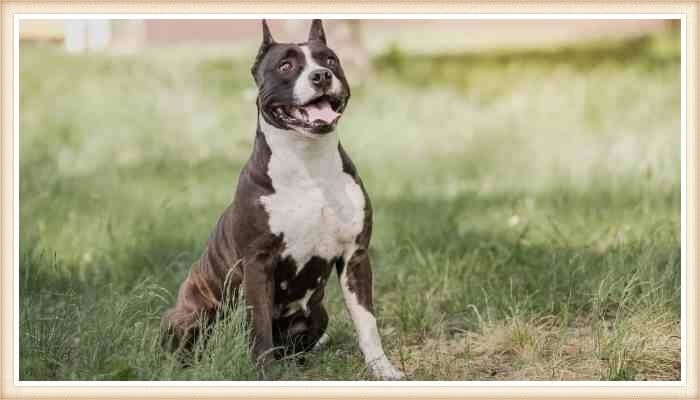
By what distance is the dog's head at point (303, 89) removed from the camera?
4.08 meters

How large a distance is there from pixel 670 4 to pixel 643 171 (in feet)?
10.3

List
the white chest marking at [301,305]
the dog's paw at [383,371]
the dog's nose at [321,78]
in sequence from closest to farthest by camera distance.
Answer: the dog's nose at [321,78] < the dog's paw at [383,371] < the white chest marking at [301,305]

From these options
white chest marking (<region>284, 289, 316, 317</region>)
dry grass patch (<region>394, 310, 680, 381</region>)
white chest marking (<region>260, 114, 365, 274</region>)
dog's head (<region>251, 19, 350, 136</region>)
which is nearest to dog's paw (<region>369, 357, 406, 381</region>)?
dry grass patch (<region>394, 310, 680, 381</region>)

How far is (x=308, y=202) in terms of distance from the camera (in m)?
4.19

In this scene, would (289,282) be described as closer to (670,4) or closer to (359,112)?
(670,4)

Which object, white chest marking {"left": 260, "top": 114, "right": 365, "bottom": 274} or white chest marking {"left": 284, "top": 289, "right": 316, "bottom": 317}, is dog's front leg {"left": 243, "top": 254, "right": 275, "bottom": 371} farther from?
white chest marking {"left": 284, "top": 289, "right": 316, "bottom": 317}

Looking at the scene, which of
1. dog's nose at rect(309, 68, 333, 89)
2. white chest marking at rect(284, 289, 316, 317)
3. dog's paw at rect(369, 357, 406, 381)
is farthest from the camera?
white chest marking at rect(284, 289, 316, 317)

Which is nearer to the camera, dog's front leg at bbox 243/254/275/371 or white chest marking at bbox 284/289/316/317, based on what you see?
dog's front leg at bbox 243/254/275/371

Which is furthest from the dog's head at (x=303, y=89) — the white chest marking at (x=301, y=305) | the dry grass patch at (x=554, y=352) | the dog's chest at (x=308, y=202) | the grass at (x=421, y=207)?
the dry grass patch at (x=554, y=352)

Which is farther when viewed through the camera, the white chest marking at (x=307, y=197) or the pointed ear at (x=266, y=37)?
the pointed ear at (x=266, y=37)

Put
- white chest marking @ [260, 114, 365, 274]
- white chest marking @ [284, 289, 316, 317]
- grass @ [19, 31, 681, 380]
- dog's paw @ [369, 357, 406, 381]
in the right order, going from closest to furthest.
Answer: white chest marking @ [260, 114, 365, 274] < dog's paw @ [369, 357, 406, 381] < white chest marking @ [284, 289, 316, 317] < grass @ [19, 31, 681, 380]

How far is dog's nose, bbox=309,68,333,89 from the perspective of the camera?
13.3 ft

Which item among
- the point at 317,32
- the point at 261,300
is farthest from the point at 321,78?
the point at 261,300

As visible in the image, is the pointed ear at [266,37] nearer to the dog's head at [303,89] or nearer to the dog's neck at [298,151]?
the dog's head at [303,89]
